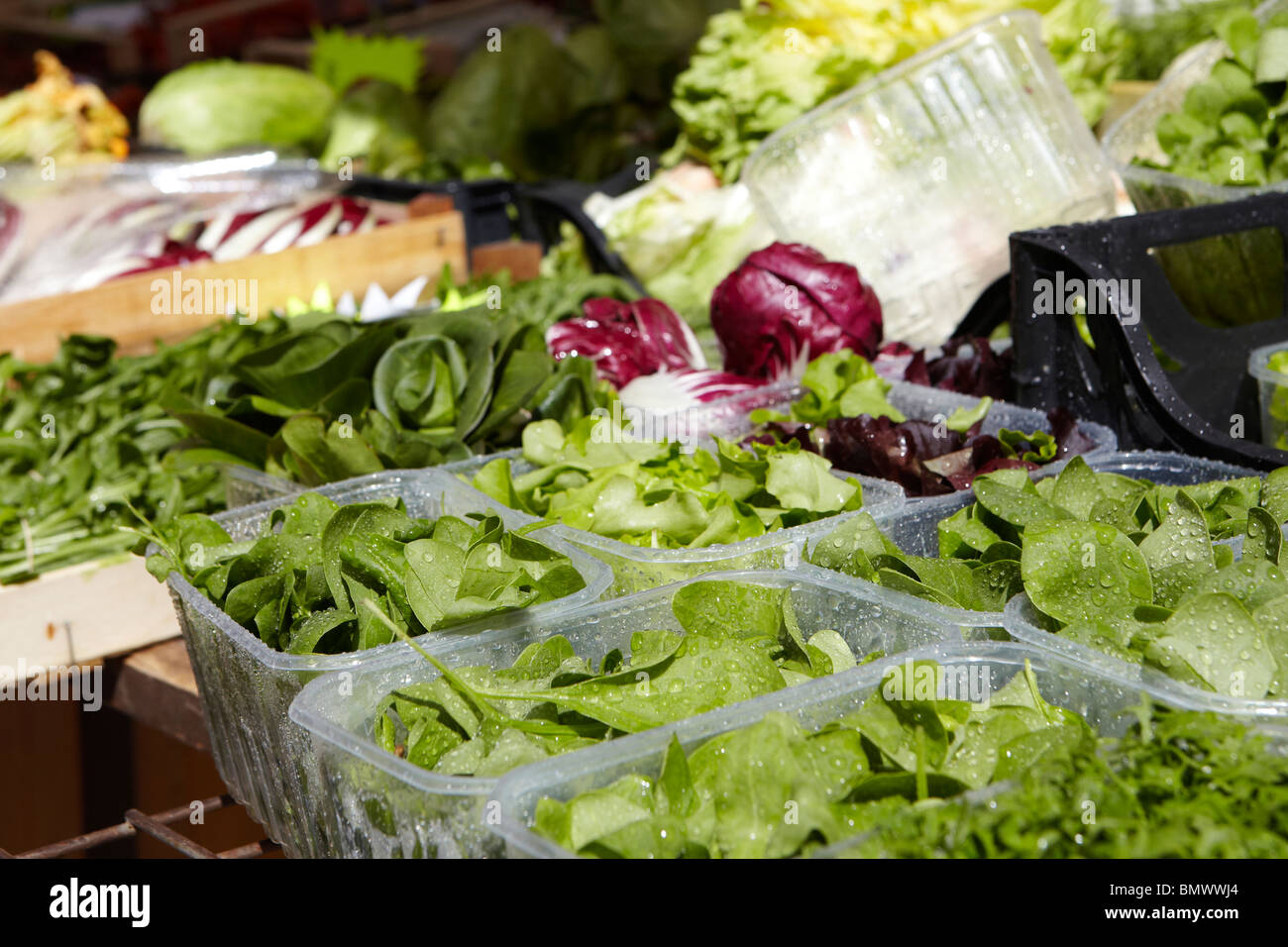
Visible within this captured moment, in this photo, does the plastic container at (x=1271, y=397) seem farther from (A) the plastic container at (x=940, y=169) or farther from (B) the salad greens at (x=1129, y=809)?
(B) the salad greens at (x=1129, y=809)

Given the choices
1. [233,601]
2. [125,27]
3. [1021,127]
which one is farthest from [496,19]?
[233,601]

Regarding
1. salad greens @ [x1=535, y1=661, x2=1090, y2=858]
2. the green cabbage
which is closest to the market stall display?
salad greens @ [x1=535, y1=661, x2=1090, y2=858]

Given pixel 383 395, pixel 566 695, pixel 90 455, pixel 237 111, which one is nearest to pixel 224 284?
pixel 90 455

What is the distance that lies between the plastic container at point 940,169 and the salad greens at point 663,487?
705 millimetres

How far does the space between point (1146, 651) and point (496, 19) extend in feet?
18.1

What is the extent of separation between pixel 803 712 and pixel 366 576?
1.33 feet

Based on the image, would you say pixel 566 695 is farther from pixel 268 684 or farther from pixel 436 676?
pixel 268 684

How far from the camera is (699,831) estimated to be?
743 mm

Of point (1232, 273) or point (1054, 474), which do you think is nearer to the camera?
point (1054, 474)

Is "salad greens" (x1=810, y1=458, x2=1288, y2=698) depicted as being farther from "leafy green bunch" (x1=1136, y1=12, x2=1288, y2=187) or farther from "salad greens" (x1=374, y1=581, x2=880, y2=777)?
"leafy green bunch" (x1=1136, y1=12, x2=1288, y2=187)

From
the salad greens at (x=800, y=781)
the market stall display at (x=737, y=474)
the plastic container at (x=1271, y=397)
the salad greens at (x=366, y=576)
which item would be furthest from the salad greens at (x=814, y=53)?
the salad greens at (x=800, y=781)

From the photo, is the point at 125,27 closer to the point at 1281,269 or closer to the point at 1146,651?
the point at 1281,269

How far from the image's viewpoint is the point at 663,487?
4.27 feet
